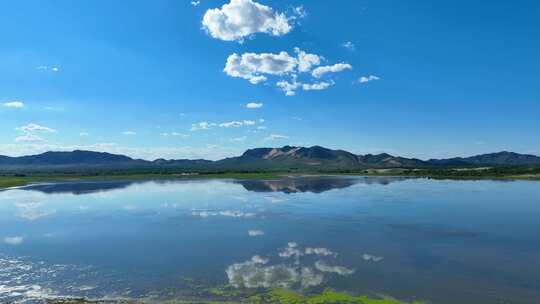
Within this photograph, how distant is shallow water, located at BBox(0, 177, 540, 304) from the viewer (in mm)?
16656

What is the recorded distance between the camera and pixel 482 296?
50.6 feet

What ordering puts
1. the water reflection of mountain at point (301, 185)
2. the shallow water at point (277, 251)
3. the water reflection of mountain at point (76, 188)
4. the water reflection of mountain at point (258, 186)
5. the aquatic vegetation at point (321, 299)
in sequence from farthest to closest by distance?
the water reflection of mountain at point (76, 188), the water reflection of mountain at point (258, 186), the water reflection of mountain at point (301, 185), the shallow water at point (277, 251), the aquatic vegetation at point (321, 299)

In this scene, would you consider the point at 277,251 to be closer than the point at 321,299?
No

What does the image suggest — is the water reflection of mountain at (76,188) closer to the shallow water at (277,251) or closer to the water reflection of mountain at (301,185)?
the water reflection of mountain at (301,185)

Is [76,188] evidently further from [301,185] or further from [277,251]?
[277,251]

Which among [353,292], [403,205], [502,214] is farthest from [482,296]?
[403,205]

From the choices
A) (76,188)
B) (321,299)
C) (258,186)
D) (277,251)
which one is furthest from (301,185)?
(321,299)

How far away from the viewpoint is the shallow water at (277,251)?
1666 centimetres

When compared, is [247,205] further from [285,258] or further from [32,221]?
[285,258]

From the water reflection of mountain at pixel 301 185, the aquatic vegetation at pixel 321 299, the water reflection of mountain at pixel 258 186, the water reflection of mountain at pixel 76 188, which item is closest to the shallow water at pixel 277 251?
the aquatic vegetation at pixel 321 299

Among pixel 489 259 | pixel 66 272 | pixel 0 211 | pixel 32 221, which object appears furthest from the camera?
pixel 0 211

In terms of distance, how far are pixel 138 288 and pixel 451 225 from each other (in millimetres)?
22419

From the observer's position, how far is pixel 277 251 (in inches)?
908

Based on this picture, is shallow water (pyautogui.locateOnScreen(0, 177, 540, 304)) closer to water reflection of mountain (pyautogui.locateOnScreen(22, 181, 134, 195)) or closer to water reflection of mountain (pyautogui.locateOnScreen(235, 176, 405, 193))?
water reflection of mountain (pyautogui.locateOnScreen(235, 176, 405, 193))
